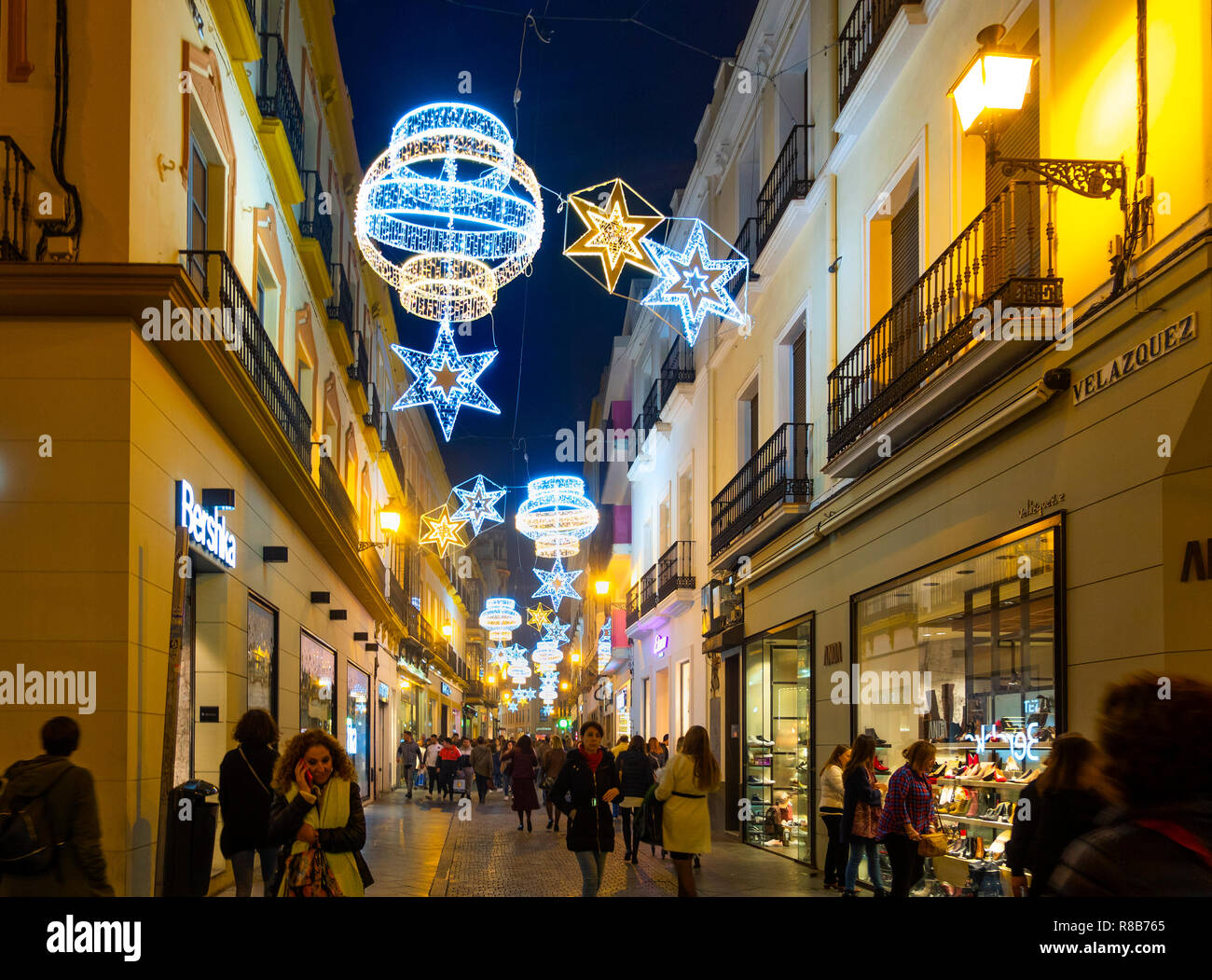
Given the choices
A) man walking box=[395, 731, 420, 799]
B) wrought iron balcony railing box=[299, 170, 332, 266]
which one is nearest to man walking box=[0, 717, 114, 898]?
wrought iron balcony railing box=[299, 170, 332, 266]

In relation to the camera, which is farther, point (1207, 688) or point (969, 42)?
point (969, 42)

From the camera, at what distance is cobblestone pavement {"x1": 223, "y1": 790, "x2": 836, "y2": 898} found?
512 inches

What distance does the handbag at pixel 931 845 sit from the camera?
9.35 m

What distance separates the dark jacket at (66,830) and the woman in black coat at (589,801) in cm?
445

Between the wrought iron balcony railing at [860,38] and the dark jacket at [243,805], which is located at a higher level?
the wrought iron balcony railing at [860,38]

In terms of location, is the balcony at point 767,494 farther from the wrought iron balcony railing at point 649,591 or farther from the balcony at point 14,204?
the balcony at point 14,204

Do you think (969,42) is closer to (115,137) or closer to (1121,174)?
(1121,174)

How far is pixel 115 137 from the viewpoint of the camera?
29.9ft

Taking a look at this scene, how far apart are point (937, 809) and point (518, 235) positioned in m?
7.39

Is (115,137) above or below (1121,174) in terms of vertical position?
above

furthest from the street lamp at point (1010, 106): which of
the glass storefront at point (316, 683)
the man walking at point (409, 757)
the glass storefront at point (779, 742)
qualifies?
the man walking at point (409, 757)

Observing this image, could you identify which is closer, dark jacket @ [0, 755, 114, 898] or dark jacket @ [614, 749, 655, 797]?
dark jacket @ [0, 755, 114, 898]

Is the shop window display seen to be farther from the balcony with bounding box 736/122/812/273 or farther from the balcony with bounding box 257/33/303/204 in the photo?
the balcony with bounding box 257/33/303/204
